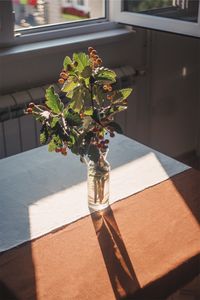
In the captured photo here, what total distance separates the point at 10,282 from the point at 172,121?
1.97 m

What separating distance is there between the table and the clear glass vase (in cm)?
4

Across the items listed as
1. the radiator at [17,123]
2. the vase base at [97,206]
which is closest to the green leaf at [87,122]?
the vase base at [97,206]

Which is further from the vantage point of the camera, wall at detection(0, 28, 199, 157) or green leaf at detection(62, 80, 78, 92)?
wall at detection(0, 28, 199, 157)

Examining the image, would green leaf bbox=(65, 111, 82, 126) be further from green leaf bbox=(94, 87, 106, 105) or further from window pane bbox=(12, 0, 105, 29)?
window pane bbox=(12, 0, 105, 29)

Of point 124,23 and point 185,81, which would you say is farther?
point 185,81

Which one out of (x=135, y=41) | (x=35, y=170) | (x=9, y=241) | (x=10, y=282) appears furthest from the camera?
(x=135, y=41)

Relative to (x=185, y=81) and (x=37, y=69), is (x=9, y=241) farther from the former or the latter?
(x=185, y=81)

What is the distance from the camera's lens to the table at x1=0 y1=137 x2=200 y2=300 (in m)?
1.10

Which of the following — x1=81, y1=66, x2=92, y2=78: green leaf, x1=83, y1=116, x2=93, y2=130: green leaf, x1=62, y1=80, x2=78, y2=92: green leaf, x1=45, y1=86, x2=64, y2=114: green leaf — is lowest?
x1=83, y1=116, x2=93, y2=130: green leaf

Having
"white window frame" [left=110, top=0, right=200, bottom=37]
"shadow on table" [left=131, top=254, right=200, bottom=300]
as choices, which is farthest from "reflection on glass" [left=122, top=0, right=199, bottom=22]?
"shadow on table" [left=131, top=254, right=200, bottom=300]

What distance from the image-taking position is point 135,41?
2570 millimetres

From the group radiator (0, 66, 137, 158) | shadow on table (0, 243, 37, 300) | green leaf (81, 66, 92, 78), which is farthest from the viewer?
radiator (0, 66, 137, 158)

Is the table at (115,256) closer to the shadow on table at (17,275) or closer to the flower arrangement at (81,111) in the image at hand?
the shadow on table at (17,275)

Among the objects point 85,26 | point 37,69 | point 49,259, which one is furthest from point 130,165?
point 85,26
